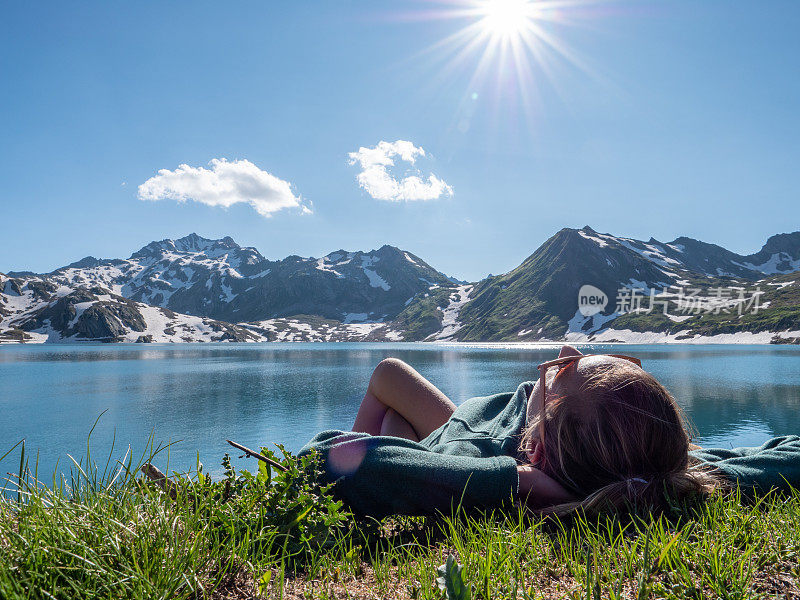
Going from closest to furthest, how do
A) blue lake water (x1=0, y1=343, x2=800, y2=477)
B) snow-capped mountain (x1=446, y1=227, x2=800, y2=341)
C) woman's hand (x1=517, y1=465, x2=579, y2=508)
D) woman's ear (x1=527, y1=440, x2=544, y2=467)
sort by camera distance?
woman's hand (x1=517, y1=465, x2=579, y2=508) → woman's ear (x1=527, y1=440, x2=544, y2=467) → blue lake water (x1=0, y1=343, x2=800, y2=477) → snow-capped mountain (x1=446, y1=227, x2=800, y2=341)

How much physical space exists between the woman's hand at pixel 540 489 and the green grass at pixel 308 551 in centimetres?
12

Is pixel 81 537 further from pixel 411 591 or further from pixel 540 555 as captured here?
pixel 540 555

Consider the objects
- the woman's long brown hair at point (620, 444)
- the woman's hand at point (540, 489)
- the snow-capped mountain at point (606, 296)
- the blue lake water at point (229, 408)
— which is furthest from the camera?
the snow-capped mountain at point (606, 296)

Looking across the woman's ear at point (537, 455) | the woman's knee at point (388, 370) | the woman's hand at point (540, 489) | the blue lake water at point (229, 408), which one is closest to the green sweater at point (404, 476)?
the woman's hand at point (540, 489)

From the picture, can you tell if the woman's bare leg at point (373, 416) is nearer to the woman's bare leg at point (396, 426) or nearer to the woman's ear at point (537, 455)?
the woman's bare leg at point (396, 426)

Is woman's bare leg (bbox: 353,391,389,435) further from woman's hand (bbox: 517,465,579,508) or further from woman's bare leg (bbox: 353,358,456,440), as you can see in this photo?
woman's hand (bbox: 517,465,579,508)

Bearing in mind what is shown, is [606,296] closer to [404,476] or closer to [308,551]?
[404,476]

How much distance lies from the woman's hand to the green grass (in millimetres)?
125

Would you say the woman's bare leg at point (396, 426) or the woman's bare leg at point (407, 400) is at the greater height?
the woman's bare leg at point (407, 400)

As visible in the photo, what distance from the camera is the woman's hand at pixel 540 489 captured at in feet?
7.82

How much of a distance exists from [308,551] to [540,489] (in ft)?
4.25

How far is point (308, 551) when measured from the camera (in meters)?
1.98

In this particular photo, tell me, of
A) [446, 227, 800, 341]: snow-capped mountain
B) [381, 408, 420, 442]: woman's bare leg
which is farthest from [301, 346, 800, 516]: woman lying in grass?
[446, 227, 800, 341]: snow-capped mountain

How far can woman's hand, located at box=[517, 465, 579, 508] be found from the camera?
7.82 feet
